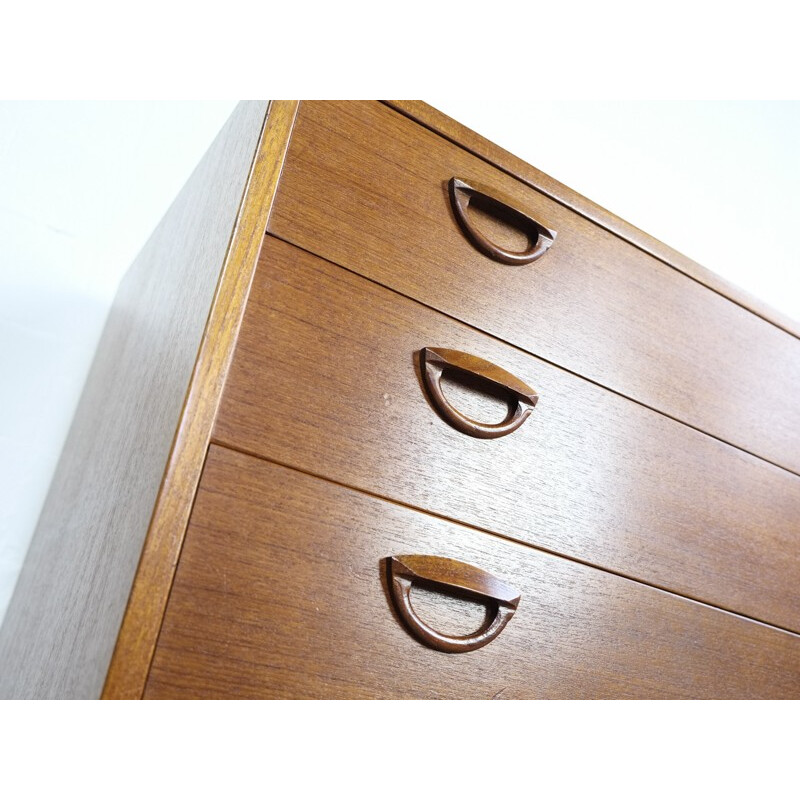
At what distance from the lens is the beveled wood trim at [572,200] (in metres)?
0.60

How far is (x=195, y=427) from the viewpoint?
0.45m

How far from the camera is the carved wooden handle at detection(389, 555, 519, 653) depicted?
51cm

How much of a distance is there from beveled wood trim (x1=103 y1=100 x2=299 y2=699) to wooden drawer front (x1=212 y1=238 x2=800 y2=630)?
0.01 m

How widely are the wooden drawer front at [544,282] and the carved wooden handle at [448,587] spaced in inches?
7.8

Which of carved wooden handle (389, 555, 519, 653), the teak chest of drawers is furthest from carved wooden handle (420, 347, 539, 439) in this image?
carved wooden handle (389, 555, 519, 653)

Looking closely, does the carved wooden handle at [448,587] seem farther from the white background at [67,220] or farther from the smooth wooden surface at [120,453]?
the white background at [67,220]

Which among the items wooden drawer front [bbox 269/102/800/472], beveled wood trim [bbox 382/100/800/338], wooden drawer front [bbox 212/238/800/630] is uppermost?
beveled wood trim [bbox 382/100/800/338]

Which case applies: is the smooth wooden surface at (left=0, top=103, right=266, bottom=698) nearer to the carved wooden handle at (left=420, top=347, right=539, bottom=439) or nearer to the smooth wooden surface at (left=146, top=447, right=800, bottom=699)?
the smooth wooden surface at (left=146, top=447, right=800, bottom=699)

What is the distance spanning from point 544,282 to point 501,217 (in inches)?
2.7

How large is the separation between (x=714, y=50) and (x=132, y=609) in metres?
1.57

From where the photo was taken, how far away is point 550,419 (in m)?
0.61

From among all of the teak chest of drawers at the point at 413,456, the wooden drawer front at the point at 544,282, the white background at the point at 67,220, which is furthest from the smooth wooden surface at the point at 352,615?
the white background at the point at 67,220

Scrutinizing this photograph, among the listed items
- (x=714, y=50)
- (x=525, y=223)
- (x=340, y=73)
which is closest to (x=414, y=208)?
(x=525, y=223)

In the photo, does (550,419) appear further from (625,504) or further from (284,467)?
(284,467)
